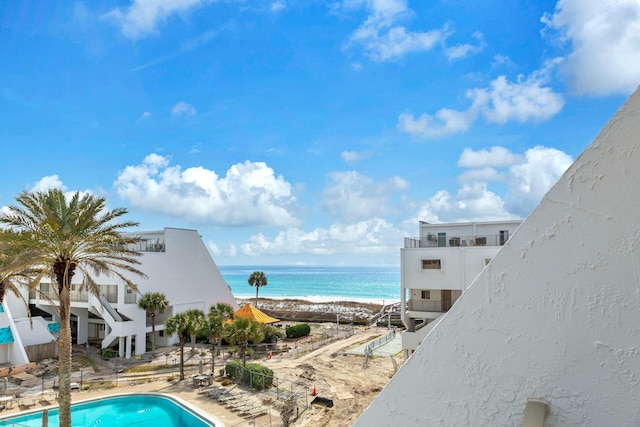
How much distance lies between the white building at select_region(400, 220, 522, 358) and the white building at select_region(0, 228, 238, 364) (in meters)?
17.8

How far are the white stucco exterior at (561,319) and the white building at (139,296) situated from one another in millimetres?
29030

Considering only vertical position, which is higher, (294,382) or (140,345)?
(140,345)


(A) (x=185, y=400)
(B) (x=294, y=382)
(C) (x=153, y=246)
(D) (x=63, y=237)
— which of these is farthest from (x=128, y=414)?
(C) (x=153, y=246)

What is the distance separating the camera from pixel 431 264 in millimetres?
21016

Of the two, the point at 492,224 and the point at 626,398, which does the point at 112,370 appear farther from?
the point at 626,398

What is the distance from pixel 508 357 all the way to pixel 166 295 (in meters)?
33.8

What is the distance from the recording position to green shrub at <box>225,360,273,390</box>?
2169 centimetres

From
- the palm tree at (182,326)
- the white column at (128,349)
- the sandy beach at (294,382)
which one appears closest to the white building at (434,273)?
the sandy beach at (294,382)

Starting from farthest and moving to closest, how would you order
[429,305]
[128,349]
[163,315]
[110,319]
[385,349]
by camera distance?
[163,315] → [385,349] → [110,319] → [128,349] → [429,305]

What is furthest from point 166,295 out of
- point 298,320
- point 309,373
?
point 298,320

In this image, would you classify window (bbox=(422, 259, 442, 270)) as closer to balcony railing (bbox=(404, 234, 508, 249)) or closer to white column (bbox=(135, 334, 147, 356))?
balcony railing (bbox=(404, 234, 508, 249))

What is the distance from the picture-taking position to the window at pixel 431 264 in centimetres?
2083

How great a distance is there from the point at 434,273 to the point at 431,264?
0.47 metres

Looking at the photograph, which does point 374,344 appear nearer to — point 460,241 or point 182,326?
point 460,241
